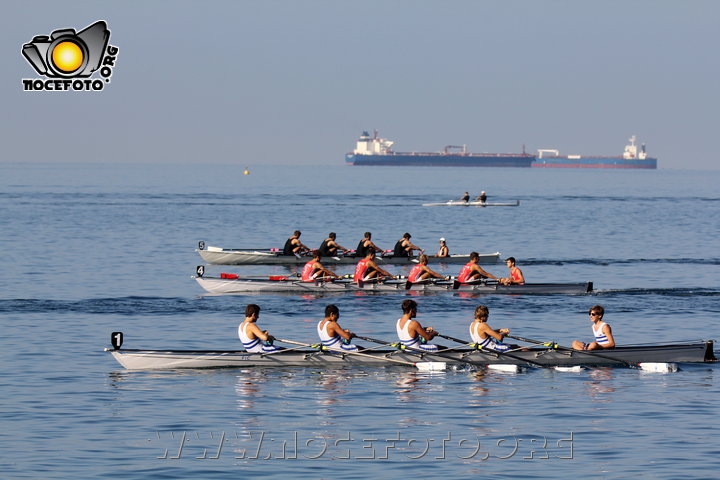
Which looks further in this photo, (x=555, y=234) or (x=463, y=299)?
(x=555, y=234)

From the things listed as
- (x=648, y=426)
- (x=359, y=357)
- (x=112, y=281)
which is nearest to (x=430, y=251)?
(x=112, y=281)

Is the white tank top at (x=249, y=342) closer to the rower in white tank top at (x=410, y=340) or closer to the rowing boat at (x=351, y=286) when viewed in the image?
the rower in white tank top at (x=410, y=340)

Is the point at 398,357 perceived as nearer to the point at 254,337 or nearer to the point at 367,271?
the point at 254,337

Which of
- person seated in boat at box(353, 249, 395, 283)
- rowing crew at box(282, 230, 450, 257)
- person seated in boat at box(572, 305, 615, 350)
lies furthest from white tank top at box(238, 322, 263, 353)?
rowing crew at box(282, 230, 450, 257)

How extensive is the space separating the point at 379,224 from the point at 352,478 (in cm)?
7434

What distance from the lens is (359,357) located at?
27266 mm

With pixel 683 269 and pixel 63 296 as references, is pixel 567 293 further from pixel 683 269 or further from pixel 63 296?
pixel 63 296

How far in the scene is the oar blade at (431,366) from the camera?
27.1 meters

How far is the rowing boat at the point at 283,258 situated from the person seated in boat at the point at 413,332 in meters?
24.4

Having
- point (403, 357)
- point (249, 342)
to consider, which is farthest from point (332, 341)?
point (249, 342)

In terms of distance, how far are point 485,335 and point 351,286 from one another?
604 inches

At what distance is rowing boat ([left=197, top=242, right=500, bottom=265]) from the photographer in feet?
173

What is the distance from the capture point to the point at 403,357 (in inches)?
1075

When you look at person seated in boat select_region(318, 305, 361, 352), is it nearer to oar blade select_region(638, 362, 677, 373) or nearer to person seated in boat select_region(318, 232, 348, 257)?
oar blade select_region(638, 362, 677, 373)
